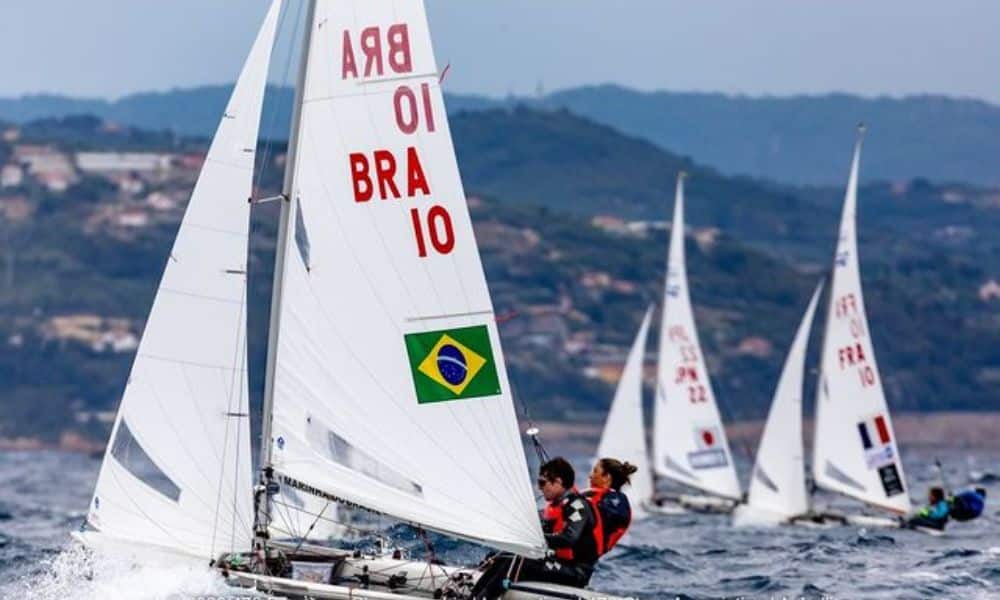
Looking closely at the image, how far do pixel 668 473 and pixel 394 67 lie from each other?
93.9 feet

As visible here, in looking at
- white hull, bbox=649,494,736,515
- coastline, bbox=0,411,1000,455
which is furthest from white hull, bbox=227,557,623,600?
coastline, bbox=0,411,1000,455

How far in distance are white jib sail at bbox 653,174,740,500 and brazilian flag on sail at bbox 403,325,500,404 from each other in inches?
1078

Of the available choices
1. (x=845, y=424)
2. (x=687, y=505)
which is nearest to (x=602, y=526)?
(x=845, y=424)

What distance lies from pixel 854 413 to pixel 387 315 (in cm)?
2175

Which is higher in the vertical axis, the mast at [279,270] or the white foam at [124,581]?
the mast at [279,270]

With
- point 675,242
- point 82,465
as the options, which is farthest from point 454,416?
point 82,465

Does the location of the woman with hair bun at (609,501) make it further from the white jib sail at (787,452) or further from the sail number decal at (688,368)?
the sail number decal at (688,368)

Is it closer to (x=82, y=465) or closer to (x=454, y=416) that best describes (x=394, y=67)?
(x=454, y=416)

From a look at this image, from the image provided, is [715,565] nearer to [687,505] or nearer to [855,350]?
[855,350]

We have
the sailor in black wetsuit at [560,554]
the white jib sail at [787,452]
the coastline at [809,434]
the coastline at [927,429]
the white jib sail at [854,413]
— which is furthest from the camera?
the coastline at [927,429]

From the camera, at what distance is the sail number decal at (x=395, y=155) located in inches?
718

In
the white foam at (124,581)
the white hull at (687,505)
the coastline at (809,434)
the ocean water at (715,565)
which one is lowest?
the coastline at (809,434)

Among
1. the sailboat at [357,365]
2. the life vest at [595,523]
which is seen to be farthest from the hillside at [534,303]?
the life vest at [595,523]

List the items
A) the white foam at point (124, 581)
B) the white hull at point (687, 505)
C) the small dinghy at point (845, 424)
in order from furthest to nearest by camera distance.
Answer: the white hull at point (687, 505) < the small dinghy at point (845, 424) < the white foam at point (124, 581)
